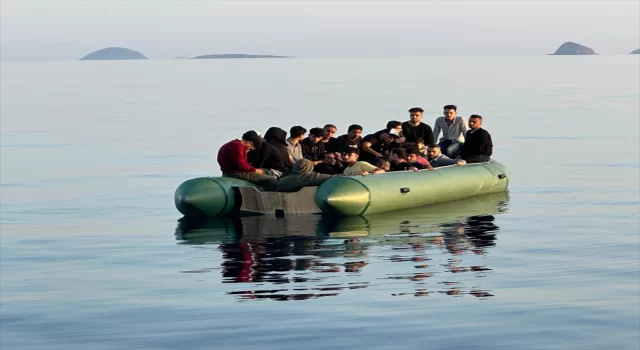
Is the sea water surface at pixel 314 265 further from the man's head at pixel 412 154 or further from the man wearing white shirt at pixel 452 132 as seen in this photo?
the man wearing white shirt at pixel 452 132

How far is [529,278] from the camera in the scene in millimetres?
14805

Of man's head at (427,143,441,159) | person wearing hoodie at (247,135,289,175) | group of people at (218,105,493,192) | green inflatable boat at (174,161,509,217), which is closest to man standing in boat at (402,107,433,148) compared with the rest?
group of people at (218,105,493,192)

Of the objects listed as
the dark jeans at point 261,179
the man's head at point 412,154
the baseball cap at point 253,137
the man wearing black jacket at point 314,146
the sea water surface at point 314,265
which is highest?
the baseball cap at point 253,137

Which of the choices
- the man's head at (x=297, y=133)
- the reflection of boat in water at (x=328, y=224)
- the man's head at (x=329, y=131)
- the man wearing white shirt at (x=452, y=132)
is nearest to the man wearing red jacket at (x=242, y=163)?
the reflection of boat in water at (x=328, y=224)

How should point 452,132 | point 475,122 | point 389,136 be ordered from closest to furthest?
point 389,136
point 475,122
point 452,132

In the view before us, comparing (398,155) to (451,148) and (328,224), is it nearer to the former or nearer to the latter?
(328,224)

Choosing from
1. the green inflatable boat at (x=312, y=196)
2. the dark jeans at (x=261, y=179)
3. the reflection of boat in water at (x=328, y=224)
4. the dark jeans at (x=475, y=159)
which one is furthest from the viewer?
the dark jeans at (x=475, y=159)

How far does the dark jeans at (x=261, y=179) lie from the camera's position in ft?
68.7

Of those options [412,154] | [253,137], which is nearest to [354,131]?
[412,154]

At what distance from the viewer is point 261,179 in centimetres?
2098

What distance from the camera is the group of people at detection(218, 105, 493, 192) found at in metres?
20.8

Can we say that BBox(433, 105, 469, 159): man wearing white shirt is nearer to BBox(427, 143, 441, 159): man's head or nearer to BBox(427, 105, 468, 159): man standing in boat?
BBox(427, 105, 468, 159): man standing in boat

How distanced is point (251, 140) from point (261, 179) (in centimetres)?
74

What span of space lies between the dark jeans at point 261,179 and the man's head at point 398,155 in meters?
2.26
